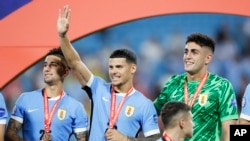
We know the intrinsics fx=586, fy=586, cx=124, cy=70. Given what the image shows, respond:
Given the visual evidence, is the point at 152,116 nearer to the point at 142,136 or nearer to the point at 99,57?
the point at 142,136

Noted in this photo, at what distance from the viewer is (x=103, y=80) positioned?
403 centimetres

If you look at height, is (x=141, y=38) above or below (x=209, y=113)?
above

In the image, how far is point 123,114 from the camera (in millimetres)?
3898

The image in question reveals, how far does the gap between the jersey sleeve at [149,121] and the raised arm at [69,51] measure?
0.45 meters

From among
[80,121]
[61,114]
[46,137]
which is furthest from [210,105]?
[46,137]

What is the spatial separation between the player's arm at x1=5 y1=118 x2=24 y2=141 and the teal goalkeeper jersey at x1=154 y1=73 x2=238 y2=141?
107 cm

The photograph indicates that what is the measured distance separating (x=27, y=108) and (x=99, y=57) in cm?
64

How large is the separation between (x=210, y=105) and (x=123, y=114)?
58 cm

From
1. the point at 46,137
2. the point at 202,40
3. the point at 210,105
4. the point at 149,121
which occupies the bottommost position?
the point at 46,137

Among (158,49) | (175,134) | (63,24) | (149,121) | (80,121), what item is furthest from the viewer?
(158,49)

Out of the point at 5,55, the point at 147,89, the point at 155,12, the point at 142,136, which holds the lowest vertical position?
the point at 142,136

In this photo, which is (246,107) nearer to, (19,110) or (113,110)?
(113,110)

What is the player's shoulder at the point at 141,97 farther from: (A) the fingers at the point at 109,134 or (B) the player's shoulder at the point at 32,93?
(B) the player's shoulder at the point at 32,93

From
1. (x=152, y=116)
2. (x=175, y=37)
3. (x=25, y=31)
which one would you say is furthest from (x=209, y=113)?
(x=25, y=31)
